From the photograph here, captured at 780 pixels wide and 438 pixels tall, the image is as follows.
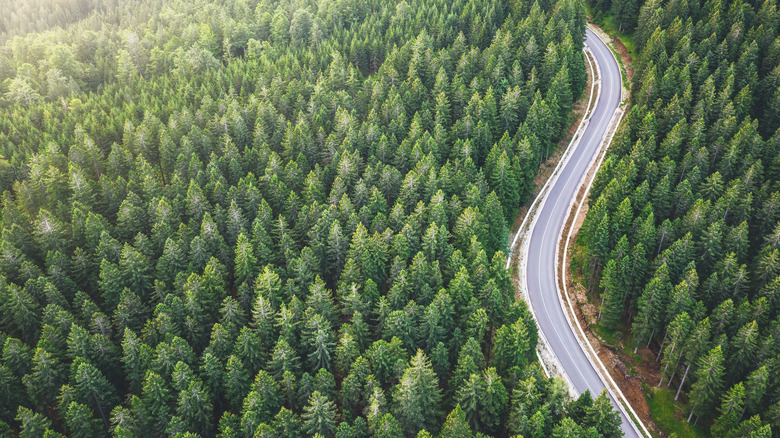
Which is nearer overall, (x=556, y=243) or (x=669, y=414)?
(x=669, y=414)

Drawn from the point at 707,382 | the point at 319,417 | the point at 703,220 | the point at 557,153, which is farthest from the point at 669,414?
the point at 557,153

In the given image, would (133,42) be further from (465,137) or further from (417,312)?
(417,312)

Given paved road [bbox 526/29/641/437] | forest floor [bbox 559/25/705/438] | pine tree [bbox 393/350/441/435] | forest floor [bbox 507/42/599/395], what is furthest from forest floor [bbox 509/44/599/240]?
pine tree [bbox 393/350/441/435]

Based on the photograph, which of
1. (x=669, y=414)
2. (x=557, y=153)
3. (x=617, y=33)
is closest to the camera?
(x=669, y=414)

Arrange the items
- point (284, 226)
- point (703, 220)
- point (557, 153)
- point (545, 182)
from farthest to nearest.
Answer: point (557, 153) → point (545, 182) → point (703, 220) → point (284, 226)

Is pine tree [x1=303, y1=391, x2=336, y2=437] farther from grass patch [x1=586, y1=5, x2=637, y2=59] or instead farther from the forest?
grass patch [x1=586, y1=5, x2=637, y2=59]

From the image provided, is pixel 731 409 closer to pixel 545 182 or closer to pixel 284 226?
pixel 545 182

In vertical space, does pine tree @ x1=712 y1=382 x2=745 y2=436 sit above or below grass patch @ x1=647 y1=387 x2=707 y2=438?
above

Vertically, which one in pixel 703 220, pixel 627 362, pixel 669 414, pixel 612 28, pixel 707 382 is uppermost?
pixel 612 28
